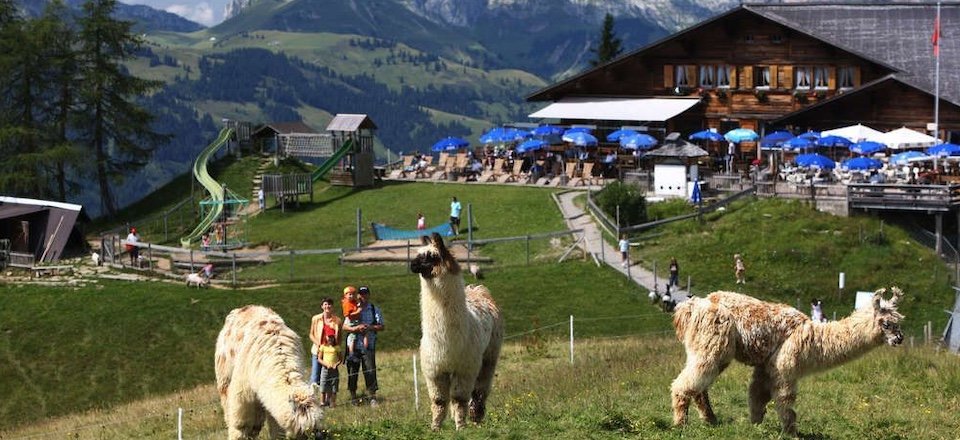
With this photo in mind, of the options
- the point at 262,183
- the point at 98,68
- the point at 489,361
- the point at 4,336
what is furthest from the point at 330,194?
the point at 489,361

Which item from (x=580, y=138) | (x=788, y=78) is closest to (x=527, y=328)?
(x=580, y=138)

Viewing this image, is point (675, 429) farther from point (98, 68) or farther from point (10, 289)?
point (98, 68)

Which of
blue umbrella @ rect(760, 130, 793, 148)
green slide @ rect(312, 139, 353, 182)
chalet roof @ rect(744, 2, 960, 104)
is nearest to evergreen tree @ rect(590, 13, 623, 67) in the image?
chalet roof @ rect(744, 2, 960, 104)

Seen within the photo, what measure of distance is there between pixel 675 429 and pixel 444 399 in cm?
324

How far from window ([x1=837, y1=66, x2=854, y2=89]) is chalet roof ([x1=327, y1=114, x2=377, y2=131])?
2048cm

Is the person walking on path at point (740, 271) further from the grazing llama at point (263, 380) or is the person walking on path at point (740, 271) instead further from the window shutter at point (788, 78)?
the grazing llama at point (263, 380)

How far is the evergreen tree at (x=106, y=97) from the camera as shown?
227 feet

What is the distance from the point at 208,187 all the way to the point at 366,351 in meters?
38.2

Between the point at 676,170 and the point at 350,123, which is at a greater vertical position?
the point at 350,123

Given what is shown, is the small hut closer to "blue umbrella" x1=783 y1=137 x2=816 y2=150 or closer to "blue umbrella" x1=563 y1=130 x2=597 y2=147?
"blue umbrella" x1=783 y1=137 x2=816 y2=150

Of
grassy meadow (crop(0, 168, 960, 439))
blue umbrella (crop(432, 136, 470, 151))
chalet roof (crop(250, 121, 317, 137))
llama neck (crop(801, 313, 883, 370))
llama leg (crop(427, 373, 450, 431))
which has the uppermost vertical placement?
chalet roof (crop(250, 121, 317, 137))

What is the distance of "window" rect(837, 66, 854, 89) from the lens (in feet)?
209

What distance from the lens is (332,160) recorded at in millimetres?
64688

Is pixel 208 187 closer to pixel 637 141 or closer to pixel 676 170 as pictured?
pixel 637 141
